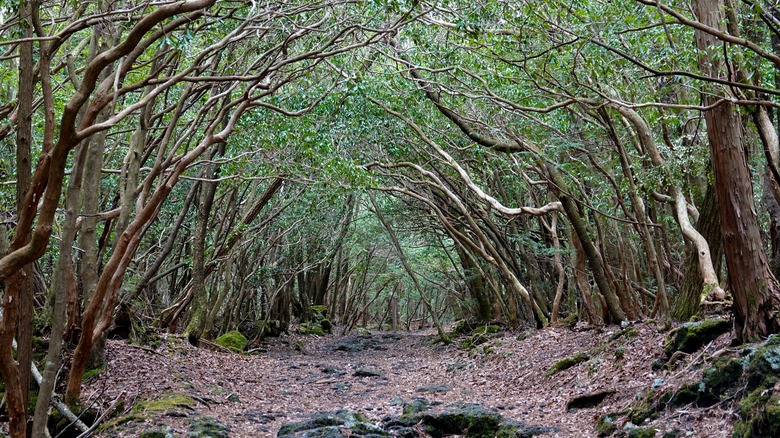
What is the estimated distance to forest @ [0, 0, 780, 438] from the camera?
5262mm

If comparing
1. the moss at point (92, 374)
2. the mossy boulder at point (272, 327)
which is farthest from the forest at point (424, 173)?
the mossy boulder at point (272, 327)

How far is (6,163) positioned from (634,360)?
1060 cm

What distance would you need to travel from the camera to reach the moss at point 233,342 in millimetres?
15411

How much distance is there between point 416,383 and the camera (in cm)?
1232

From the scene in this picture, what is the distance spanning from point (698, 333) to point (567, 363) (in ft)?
10.5

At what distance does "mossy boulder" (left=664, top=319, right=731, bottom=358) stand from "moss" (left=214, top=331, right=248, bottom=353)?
11196 mm

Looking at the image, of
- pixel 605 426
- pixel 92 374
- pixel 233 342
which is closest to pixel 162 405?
pixel 92 374

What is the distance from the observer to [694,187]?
9.25m

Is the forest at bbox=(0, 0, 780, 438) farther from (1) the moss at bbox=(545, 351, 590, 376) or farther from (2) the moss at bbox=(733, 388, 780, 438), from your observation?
(1) the moss at bbox=(545, 351, 590, 376)

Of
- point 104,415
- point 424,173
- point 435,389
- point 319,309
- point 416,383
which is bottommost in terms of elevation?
point 416,383

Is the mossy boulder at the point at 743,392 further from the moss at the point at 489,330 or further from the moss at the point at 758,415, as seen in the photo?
the moss at the point at 489,330

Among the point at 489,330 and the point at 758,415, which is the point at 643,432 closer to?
the point at 758,415

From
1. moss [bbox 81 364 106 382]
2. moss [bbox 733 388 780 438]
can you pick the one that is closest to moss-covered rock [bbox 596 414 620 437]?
moss [bbox 733 388 780 438]

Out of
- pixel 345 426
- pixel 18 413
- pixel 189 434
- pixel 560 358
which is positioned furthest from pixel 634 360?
pixel 18 413
